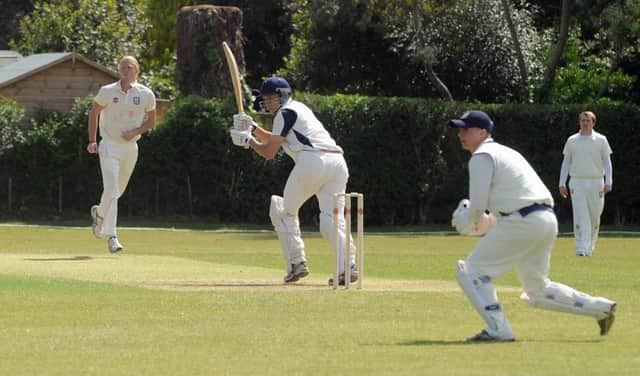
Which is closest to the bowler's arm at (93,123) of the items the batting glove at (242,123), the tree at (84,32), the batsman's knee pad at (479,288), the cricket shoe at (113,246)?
the cricket shoe at (113,246)

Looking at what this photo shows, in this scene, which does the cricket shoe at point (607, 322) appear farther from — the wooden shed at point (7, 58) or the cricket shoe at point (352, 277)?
the wooden shed at point (7, 58)

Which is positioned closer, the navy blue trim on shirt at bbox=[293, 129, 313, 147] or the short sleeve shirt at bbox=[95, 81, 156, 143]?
the navy blue trim on shirt at bbox=[293, 129, 313, 147]

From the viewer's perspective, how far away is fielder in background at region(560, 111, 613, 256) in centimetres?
2058

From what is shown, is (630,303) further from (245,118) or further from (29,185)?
(29,185)

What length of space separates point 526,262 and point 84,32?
32.1 metres


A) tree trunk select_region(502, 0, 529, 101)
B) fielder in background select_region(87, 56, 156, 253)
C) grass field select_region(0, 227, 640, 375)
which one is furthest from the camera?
tree trunk select_region(502, 0, 529, 101)

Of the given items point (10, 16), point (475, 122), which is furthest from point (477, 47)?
point (475, 122)

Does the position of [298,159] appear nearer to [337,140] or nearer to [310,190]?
[310,190]

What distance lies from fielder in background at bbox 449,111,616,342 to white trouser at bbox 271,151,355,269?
12.6 feet

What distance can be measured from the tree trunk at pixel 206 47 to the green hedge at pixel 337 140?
2.29 metres

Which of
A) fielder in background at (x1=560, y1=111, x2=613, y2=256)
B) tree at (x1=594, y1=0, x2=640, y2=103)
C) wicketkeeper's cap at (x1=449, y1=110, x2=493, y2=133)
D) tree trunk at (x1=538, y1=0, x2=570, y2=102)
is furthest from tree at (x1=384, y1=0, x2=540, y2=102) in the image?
wicketkeeper's cap at (x1=449, y1=110, x2=493, y2=133)

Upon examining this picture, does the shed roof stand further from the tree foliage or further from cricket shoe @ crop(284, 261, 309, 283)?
cricket shoe @ crop(284, 261, 309, 283)

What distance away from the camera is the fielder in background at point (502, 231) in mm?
9961

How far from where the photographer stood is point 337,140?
3027cm
